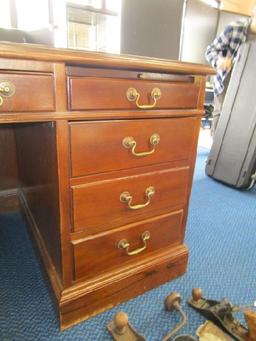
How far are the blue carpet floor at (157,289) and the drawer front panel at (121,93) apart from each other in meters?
0.65

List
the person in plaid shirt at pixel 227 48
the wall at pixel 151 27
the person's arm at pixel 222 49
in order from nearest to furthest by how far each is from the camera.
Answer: the wall at pixel 151 27 → the person in plaid shirt at pixel 227 48 → the person's arm at pixel 222 49

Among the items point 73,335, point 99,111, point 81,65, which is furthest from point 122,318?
point 81,65

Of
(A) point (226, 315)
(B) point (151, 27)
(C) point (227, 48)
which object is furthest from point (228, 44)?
(A) point (226, 315)

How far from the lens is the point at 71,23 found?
1.01 meters

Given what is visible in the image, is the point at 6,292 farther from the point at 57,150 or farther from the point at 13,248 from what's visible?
the point at 57,150

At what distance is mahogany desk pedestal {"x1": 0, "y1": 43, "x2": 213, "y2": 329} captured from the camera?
20.1 inches

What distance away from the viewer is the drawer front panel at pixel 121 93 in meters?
0.55

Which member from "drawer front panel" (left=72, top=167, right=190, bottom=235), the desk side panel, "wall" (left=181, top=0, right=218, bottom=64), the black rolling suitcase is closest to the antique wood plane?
"drawer front panel" (left=72, top=167, right=190, bottom=235)

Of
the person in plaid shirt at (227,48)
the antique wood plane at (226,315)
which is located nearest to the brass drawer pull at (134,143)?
the antique wood plane at (226,315)

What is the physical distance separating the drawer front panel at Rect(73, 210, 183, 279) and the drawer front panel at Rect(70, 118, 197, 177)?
0.69ft

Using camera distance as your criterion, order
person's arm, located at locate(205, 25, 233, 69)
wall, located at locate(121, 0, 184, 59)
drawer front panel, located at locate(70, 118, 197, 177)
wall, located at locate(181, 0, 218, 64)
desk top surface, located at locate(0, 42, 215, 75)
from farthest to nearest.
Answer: wall, located at locate(181, 0, 218, 64), person's arm, located at locate(205, 25, 233, 69), wall, located at locate(121, 0, 184, 59), drawer front panel, located at locate(70, 118, 197, 177), desk top surface, located at locate(0, 42, 215, 75)

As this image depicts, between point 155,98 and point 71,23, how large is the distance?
63 cm

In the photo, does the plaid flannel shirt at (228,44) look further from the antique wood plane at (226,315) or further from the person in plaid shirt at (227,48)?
the antique wood plane at (226,315)

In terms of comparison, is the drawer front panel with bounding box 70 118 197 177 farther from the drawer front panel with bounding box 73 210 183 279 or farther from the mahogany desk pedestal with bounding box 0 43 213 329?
the drawer front panel with bounding box 73 210 183 279
